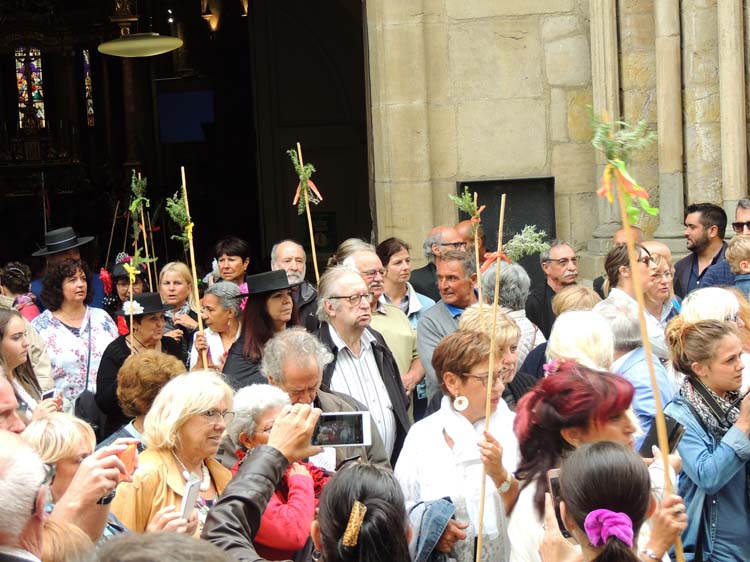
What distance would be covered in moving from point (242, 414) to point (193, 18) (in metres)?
16.5

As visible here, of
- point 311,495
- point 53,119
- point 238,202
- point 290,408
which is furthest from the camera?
point 53,119

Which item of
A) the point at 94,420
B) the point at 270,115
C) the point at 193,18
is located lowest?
the point at 94,420

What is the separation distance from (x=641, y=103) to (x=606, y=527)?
6655 millimetres

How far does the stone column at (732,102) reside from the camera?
8.58 m

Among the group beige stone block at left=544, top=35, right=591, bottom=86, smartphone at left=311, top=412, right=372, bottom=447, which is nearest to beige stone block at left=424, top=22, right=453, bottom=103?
beige stone block at left=544, top=35, right=591, bottom=86

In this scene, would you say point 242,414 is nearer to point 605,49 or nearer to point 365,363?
point 365,363

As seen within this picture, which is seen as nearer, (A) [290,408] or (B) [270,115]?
(A) [290,408]

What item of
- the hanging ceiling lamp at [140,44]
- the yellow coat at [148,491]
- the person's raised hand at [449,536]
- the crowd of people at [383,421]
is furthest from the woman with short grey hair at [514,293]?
the hanging ceiling lamp at [140,44]

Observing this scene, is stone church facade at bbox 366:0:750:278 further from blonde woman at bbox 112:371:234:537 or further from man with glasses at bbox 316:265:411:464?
blonde woman at bbox 112:371:234:537

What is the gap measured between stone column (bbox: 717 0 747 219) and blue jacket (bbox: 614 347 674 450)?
3900 mm

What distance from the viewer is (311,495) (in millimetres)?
3826

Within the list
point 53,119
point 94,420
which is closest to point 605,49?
point 94,420

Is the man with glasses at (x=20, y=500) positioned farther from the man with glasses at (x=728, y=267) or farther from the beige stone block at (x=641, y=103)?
the beige stone block at (x=641, y=103)

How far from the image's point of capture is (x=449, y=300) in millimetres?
6500
